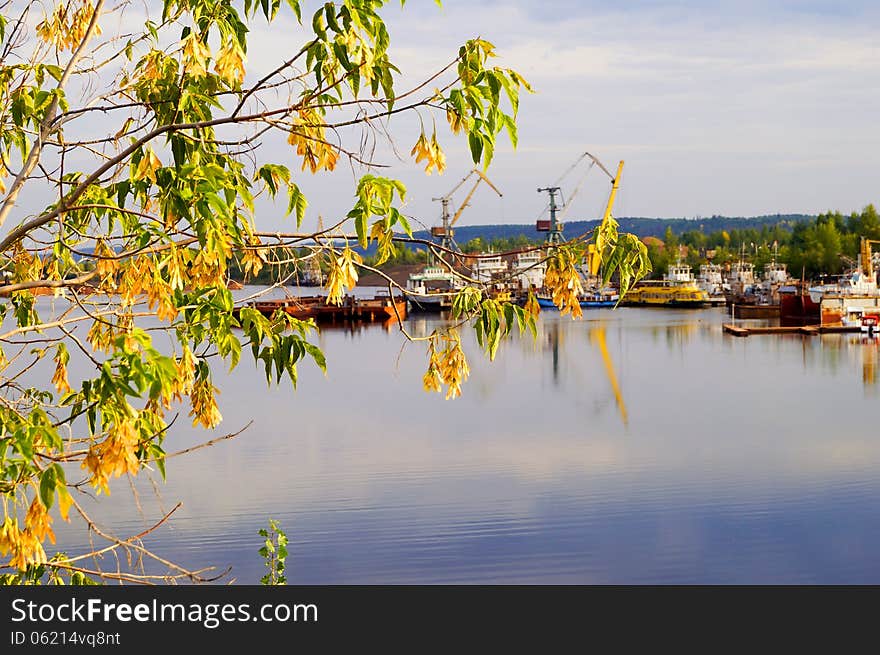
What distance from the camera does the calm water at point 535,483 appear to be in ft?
52.2

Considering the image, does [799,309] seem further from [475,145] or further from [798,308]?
[475,145]

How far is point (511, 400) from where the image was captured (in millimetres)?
34812

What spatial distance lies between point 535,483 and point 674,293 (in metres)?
87.5

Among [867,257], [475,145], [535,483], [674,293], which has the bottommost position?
[674,293]

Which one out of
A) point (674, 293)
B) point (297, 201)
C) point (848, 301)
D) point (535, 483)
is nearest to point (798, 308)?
point (848, 301)

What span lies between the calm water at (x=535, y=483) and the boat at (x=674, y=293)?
6282cm

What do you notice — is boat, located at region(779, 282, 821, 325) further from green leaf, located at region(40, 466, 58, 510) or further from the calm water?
green leaf, located at region(40, 466, 58, 510)

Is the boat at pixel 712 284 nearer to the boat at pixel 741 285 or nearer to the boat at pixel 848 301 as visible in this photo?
the boat at pixel 741 285

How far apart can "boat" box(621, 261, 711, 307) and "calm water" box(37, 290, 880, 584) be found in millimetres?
62822

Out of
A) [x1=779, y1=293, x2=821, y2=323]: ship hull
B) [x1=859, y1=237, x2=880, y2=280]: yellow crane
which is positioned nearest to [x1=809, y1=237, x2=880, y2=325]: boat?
[x1=779, y1=293, x2=821, y2=323]: ship hull

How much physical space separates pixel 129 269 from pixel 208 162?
0.45 metres

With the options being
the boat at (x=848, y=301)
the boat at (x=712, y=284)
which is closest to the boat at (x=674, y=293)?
the boat at (x=712, y=284)

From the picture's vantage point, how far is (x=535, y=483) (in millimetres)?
21250
